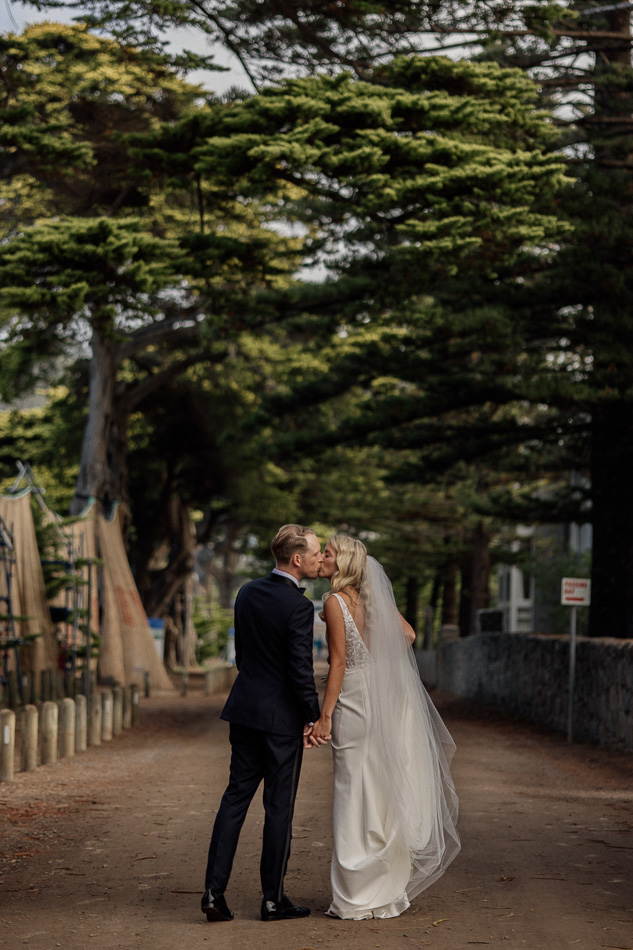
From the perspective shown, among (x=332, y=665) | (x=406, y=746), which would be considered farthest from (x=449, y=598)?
(x=332, y=665)

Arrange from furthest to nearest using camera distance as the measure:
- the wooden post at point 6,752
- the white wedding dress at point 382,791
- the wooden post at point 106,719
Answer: the wooden post at point 106,719
the wooden post at point 6,752
the white wedding dress at point 382,791

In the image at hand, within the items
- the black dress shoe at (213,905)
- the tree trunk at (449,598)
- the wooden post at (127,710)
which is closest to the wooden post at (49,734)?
the wooden post at (127,710)

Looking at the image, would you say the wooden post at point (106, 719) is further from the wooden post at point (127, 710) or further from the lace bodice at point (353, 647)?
the lace bodice at point (353, 647)

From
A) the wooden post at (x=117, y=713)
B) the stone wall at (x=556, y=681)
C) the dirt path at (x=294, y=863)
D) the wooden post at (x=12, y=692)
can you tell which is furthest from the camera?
the wooden post at (x=12, y=692)

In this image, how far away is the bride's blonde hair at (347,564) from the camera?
6.24 m

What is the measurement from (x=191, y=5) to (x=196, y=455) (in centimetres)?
2378

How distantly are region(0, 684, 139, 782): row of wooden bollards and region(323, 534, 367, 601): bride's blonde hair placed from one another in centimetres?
591

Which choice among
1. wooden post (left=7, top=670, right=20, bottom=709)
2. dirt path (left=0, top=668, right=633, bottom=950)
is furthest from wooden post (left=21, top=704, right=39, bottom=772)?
wooden post (left=7, top=670, right=20, bottom=709)

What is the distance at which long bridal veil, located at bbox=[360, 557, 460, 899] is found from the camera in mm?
6129

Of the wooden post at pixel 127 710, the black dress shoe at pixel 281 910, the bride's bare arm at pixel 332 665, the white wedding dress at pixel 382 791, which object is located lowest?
the wooden post at pixel 127 710

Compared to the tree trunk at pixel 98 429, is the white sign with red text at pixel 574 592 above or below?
below

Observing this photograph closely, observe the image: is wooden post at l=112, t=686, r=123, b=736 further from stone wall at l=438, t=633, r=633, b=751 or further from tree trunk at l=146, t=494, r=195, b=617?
tree trunk at l=146, t=494, r=195, b=617

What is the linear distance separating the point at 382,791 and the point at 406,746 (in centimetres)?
35

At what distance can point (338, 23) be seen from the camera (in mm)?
15586
